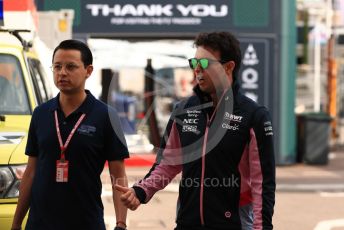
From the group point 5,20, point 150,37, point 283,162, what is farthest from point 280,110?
point 5,20

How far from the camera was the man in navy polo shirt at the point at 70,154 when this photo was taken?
13.8 feet

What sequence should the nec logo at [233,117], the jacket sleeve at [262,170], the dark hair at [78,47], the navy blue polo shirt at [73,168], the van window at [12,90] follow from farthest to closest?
the van window at [12,90]
the dark hair at [78,47]
the navy blue polo shirt at [73,168]
the nec logo at [233,117]
the jacket sleeve at [262,170]

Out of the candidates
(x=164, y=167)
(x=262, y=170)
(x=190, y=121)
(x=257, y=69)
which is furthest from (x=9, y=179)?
(x=257, y=69)

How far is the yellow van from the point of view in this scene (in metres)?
5.62

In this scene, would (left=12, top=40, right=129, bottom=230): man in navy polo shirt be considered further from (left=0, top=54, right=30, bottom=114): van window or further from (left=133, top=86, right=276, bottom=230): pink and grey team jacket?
(left=0, top=54, right=30, bottom=114): van window

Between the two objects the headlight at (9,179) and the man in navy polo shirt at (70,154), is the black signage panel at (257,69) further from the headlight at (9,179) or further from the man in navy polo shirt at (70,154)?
the man in navy polo shirt at (70,154)

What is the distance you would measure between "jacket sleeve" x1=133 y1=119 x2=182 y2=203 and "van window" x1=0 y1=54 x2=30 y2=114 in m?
2.73

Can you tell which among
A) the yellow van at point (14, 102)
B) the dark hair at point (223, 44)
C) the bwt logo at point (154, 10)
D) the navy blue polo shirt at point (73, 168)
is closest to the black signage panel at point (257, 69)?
the bwt logo at point (154, 10)

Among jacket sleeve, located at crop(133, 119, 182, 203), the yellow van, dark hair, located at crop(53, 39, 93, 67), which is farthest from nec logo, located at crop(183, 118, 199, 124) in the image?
the yellow van

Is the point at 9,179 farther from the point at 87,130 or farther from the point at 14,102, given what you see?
the point at 87,130

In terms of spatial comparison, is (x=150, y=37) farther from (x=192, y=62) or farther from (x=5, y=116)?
(x=192, y=62)

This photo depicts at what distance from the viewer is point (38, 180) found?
14.0ft

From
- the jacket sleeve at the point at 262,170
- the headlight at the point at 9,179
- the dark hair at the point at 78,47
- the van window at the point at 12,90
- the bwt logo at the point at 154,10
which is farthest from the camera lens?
the bwt logo at the point at 154,10

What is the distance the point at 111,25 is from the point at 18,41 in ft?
32.5
